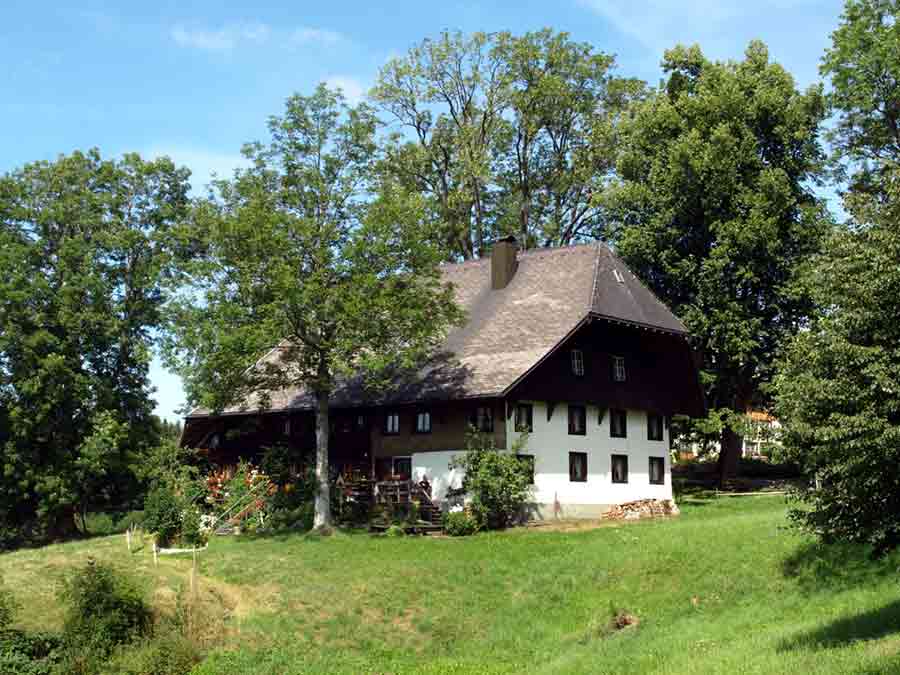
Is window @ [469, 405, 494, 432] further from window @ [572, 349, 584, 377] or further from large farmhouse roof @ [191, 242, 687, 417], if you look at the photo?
window @ [572, 349, 584, 377]

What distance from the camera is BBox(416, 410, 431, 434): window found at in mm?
39969

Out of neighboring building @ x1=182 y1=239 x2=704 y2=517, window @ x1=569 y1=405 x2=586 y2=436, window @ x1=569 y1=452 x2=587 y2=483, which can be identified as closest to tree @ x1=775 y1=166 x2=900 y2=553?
neighboring building @ x1=182 y1=239 x2=704 y2=517

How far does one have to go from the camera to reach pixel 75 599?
82.7ft

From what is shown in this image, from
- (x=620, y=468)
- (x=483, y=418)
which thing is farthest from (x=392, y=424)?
(x=620, y=468)

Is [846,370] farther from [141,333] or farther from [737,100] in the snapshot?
[141,333]

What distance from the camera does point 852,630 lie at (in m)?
20.0

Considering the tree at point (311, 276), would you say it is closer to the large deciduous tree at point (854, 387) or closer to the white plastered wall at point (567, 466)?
the white plastered wall at point (567, 466)

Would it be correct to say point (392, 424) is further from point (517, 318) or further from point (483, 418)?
point (517, 318)

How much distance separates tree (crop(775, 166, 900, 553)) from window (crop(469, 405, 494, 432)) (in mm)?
19188

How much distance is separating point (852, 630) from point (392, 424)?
23.9 m

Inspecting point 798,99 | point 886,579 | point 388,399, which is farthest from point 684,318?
point 886,579

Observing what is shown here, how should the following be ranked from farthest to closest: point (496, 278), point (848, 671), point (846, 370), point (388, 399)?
point (496, 278) < point (388, 399) < point (846, 370) < point (848, 671)

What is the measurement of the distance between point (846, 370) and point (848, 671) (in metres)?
5.12

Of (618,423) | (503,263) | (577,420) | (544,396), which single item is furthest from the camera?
(503,263)
